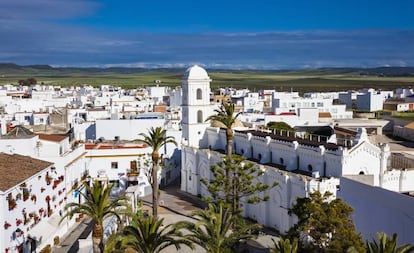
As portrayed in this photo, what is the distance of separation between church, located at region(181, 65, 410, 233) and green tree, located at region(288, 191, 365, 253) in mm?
7049

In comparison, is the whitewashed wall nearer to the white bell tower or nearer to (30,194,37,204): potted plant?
(30,194,37,204): potted plant

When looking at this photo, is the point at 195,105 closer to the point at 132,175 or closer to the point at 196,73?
the point at 196,73

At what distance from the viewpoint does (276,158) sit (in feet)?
147

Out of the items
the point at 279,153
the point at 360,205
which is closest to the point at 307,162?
the point at 279,153

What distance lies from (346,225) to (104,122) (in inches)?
1697

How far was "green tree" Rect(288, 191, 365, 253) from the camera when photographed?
23.7 m

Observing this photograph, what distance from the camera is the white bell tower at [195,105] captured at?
54.9 meters

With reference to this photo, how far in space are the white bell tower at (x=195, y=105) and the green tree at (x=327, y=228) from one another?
30.4m

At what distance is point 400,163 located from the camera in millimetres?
42219

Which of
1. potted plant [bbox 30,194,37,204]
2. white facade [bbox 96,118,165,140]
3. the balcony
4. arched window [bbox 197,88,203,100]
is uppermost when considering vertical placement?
arched window [bbox 197,88,203,100]

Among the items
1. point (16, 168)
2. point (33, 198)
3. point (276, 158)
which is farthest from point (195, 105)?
point (33, 198)

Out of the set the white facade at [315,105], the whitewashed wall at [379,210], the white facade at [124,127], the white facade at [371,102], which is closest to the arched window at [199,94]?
the white facade at [124,127]

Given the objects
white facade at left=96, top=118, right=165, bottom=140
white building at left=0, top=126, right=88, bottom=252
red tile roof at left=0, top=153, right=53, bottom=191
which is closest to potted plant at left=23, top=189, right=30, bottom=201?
white building at left=0, top=126, right=88, bottom=252

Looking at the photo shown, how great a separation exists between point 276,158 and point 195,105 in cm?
1332
